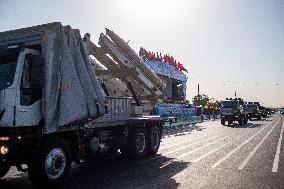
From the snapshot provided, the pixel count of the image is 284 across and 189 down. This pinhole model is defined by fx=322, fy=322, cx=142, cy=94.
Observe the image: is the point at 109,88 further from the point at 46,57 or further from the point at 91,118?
the point at 46,57

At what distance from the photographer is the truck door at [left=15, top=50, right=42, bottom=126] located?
6.64m

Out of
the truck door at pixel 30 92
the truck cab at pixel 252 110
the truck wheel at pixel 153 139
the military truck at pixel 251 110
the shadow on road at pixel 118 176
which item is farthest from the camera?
the truck cab at pixel 252 110

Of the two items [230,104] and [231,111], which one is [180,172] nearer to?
[231,111]

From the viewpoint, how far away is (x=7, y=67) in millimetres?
6859

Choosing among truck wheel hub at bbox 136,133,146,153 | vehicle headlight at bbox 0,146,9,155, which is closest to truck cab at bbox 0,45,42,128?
vehicle headlight at bbox 0,146,9,155

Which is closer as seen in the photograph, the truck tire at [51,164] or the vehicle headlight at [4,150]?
the vehicle headlight at [4,150]

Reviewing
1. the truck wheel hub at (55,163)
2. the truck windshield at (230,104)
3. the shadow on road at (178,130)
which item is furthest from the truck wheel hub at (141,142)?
the truck windshield at (230,104)

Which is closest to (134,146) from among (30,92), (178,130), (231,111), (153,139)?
(153,139)

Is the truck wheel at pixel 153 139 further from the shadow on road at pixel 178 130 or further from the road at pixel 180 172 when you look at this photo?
the shadow on road at pixel 178 130

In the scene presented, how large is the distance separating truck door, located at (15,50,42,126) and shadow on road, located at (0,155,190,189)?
159 cm

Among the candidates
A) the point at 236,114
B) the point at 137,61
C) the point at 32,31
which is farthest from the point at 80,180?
the point at 236,114

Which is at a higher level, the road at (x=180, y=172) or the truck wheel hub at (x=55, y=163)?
the truck wheel hub at (x=55, y=163)

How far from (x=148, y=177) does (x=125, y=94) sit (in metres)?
4.87

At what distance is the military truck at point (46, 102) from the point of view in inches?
257
